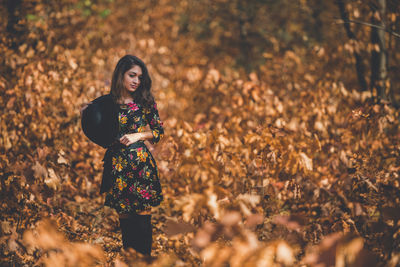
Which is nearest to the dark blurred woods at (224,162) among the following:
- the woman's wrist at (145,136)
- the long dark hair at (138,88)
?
the woman's wrist at (145,136)

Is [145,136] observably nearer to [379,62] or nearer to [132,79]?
[132,79]

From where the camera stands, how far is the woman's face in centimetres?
222

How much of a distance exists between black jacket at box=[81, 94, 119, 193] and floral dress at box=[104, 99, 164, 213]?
5 cm

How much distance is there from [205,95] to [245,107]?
4.87ft

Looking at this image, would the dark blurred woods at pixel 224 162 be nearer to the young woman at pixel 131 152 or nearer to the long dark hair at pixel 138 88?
the young woman at pixel 131 152

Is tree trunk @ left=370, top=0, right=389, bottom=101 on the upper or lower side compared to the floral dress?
upper

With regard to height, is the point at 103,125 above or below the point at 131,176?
above

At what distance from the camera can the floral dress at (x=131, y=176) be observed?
2.13 m

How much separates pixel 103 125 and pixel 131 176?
0.37 meters

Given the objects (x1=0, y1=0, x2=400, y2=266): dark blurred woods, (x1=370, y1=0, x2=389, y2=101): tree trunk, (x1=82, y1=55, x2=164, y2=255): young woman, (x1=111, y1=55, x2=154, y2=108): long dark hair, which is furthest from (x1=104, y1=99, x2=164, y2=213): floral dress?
(x1=370, y1=0, x2=389, y2=101): tree trunk

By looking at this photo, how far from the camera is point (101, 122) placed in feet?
6.90

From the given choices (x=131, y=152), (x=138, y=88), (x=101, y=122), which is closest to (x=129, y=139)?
(x=131, y=152)

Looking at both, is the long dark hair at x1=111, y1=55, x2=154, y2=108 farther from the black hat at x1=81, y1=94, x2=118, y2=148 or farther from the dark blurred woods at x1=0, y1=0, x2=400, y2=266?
the dark blurred woods at x1=0, y1=0, x2=400, y2=266

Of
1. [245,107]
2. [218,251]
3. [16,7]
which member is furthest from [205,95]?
[218,251]
